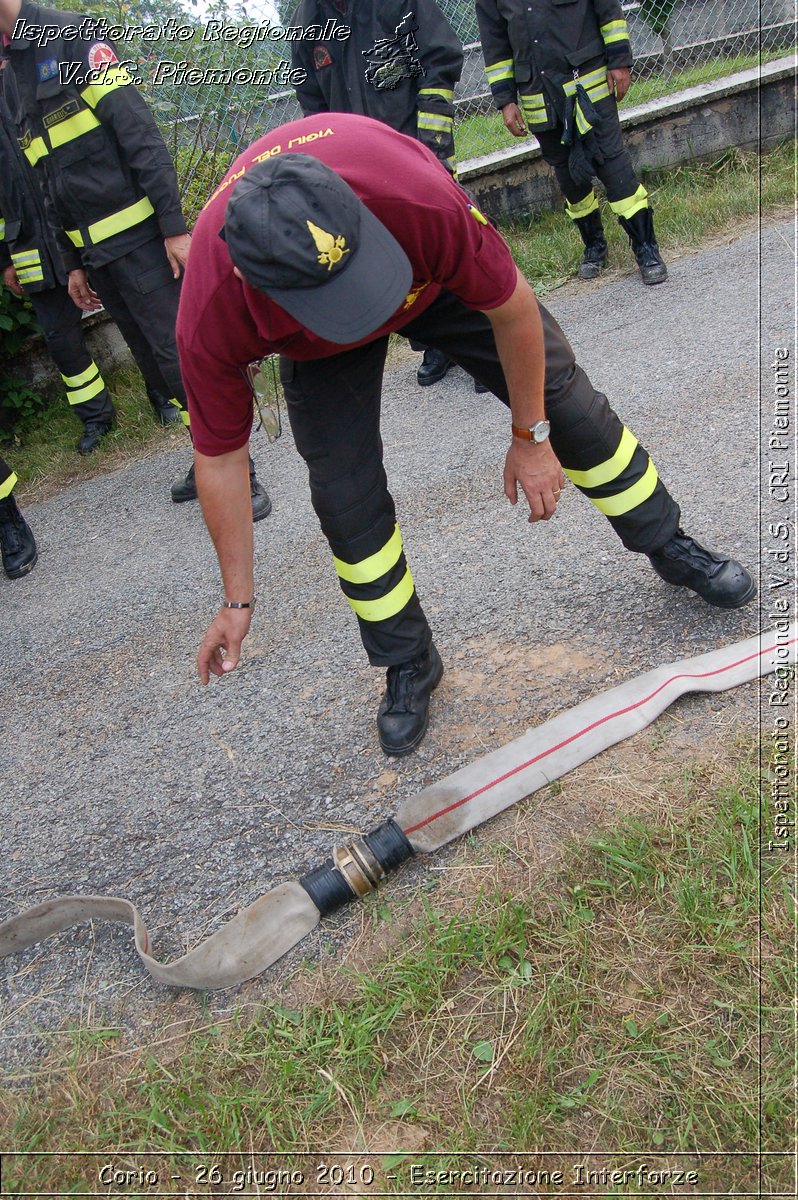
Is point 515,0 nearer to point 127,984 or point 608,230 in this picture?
point 608,230

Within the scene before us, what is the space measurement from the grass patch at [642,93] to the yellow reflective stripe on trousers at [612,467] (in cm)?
560

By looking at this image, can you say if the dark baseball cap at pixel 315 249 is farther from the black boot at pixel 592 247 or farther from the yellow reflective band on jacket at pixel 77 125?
the black boot at pixel 592 247

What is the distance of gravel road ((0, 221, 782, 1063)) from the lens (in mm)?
2502

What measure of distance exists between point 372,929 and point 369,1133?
48cm

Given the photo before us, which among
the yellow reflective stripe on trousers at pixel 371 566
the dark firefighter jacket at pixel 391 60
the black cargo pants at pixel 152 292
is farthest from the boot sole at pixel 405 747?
the dark firefighter jacket at pixel 391 60

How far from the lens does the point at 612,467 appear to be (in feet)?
8.51

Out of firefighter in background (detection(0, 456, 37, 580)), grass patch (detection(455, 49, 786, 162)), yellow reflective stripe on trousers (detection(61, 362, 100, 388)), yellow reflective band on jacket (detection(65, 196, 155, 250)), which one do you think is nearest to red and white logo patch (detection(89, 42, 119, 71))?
yellow reflective band on jacket (detection(65, 196, 155, 250))

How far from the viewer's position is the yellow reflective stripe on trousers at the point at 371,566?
254 centimetres

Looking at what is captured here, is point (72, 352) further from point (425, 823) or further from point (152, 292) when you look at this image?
point (425, 823)

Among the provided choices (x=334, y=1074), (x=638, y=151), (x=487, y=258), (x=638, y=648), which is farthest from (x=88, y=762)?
(x=638, y=151)

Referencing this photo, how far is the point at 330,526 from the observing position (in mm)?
2506

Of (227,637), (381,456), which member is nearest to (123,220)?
(381,456)

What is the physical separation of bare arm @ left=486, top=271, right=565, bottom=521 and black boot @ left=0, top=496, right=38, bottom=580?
3173 mm

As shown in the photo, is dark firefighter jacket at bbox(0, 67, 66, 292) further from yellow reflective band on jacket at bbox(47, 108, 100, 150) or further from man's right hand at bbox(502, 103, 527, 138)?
man's right hand at bbox(502, 103, 527, 138)
